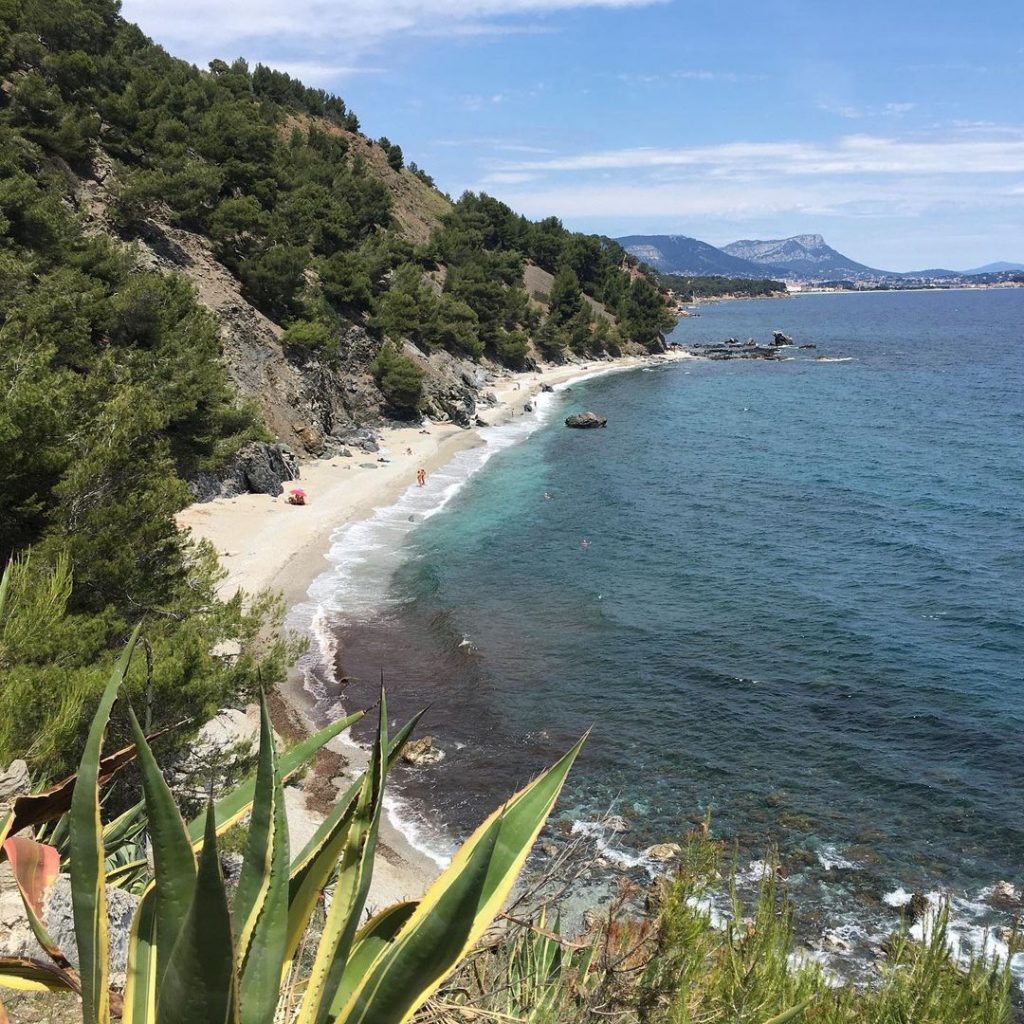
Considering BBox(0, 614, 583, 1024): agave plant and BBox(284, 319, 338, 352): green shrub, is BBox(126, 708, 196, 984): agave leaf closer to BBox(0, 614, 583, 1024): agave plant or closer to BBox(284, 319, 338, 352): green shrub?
BBox(0, 614, 583, 1024): agave plant

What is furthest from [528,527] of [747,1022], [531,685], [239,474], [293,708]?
[747,1022]

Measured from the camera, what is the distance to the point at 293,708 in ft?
63.3

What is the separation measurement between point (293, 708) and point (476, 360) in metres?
53.9

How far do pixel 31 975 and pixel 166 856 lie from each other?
959 mm

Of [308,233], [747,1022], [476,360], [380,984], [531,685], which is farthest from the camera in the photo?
[476,360]

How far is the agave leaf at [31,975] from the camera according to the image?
259cm

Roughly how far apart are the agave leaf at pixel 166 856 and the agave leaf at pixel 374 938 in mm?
763

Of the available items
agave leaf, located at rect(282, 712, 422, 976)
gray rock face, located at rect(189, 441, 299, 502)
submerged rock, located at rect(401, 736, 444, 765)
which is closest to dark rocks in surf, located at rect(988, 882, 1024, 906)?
submerged rock, located at rect(401, 736, 444, 765)

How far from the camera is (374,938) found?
9.23ft

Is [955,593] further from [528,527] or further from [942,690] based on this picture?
[528,527]

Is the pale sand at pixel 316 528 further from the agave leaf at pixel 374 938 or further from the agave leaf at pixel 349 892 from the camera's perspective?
the agave leaf at pixel 349 892

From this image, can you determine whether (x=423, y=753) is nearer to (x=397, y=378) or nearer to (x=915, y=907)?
(x=915, y=907)

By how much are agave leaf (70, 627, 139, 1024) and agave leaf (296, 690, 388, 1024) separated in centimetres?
55

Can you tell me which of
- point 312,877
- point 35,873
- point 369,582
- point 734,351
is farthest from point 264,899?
point 734,351
